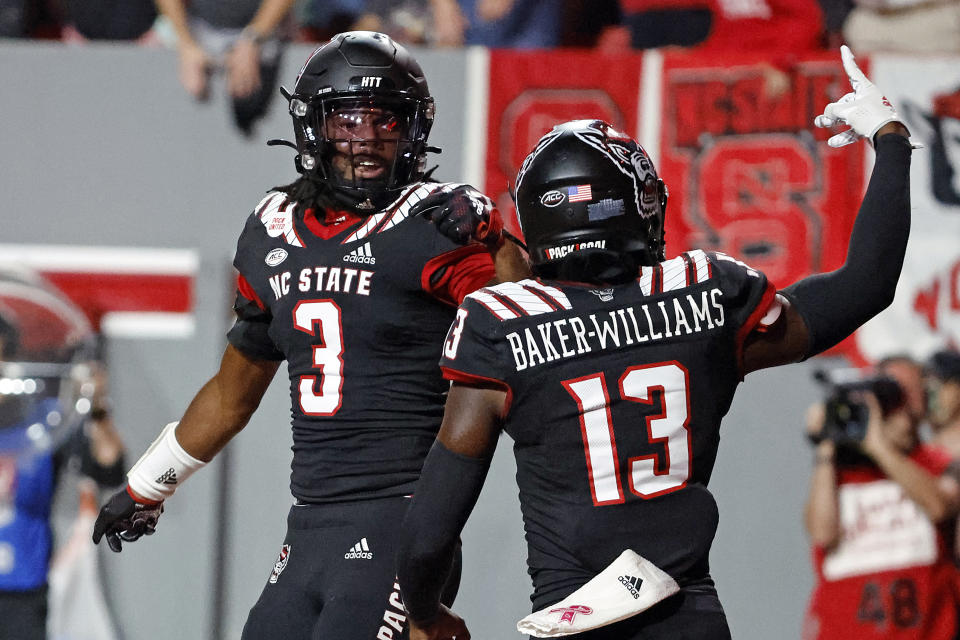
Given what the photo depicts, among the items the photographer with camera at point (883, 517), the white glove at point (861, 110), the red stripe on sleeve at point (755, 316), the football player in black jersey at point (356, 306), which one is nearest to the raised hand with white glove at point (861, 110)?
the white glove at point (861, 110)

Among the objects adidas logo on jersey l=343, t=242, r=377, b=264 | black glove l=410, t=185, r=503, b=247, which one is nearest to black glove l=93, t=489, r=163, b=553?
adidas logo on jersey l=343, t=242, r=377, b=264

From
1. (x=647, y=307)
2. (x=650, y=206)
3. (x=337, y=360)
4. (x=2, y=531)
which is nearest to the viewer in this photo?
(x=647, y=307)

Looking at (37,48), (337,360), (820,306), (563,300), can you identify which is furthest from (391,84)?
(37,48)

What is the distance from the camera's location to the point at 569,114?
5062 millimetres

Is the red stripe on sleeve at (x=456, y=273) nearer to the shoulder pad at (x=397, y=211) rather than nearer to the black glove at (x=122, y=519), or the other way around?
the shoulder pad at (x=397, y=211)

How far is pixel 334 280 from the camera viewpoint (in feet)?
8.49

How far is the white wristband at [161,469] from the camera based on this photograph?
9.87 feet

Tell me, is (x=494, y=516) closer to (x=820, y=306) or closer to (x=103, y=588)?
(x=103, y=588)

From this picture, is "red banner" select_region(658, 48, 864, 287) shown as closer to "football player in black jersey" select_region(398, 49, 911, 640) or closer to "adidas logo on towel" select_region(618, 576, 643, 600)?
"football player in black jersey" select_region(398, 49, 911, 640)

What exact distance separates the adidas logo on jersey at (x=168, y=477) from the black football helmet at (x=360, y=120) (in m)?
0.85

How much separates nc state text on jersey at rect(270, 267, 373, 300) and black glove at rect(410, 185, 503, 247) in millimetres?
193

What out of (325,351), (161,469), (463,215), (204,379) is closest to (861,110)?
(463,215)

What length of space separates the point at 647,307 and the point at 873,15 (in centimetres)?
379

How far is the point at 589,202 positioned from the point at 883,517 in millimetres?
3256
